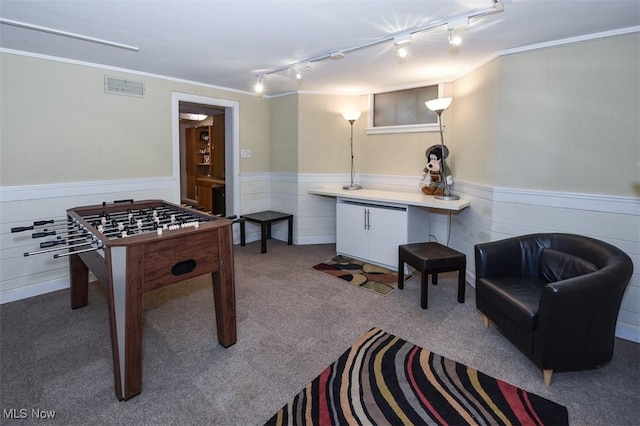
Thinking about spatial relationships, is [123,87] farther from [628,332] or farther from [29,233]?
[628,332]

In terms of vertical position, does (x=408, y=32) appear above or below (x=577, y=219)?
above

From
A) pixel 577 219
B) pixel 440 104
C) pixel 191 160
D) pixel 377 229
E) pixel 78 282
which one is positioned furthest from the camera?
pixel 191 160

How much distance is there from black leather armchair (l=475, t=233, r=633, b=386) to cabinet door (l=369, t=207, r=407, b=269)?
124 cm

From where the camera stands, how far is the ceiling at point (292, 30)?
83.6 inches

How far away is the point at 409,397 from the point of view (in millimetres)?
1937

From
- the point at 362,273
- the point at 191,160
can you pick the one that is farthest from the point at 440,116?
the point at 191,160

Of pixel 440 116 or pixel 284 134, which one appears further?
pixel 284 134

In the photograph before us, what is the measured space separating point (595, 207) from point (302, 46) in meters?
2.69

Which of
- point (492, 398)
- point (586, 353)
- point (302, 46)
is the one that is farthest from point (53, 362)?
point (586, 353)

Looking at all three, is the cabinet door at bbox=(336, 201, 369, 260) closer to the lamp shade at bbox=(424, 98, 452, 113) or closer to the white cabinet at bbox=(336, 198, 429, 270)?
the white cabinet at bbox=(336, 198, 429, 270)

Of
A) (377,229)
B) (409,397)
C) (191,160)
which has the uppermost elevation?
(191,160)

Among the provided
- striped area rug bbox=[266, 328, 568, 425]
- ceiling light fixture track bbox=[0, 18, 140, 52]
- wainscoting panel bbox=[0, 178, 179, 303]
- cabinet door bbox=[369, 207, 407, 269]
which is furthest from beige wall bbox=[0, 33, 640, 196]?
striped area rug bbox=[266, 328, 568, 425]

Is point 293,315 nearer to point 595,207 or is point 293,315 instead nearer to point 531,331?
point 531,331

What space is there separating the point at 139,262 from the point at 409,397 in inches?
67.3
